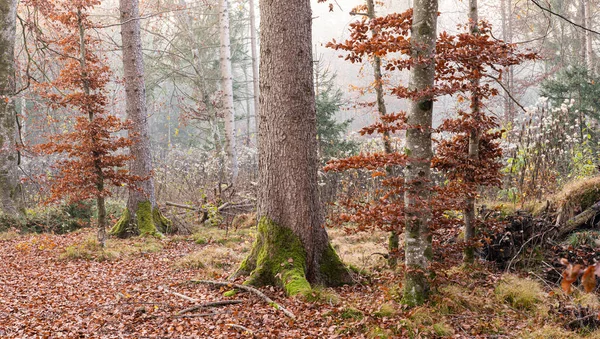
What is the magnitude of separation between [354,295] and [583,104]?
983cm

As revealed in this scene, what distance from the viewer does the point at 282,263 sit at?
210 inches

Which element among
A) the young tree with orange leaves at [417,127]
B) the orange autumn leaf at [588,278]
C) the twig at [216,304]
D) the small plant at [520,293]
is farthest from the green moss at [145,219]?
the orange autumn leaf at [588,278]

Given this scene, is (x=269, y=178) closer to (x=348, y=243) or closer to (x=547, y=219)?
(x=348, y=243)

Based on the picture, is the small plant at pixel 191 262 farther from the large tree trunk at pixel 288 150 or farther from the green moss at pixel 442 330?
the green moss at pixel 442 330

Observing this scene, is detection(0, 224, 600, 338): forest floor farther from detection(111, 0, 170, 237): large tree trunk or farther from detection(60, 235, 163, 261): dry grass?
detection(111, 0, 170, 237): large tree trunk

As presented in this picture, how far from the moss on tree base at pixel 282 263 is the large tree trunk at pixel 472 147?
5.02 feet

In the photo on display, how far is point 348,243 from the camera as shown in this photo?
809 cm

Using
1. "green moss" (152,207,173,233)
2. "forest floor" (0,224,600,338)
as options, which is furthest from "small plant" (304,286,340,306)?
"green moss" (152,207,173,233)

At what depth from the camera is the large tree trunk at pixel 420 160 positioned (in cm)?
427

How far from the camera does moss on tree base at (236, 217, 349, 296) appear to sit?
521cm

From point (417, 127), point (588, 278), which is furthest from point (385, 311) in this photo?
point (588, 278)

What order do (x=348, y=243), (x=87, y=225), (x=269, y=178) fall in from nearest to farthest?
(x=269, y=178)
(x=348, y=243)
(x=87, y=225)

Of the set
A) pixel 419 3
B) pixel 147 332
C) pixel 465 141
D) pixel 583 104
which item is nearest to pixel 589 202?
pixel 465 141

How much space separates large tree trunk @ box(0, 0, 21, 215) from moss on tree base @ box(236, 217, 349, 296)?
23.6 ft
